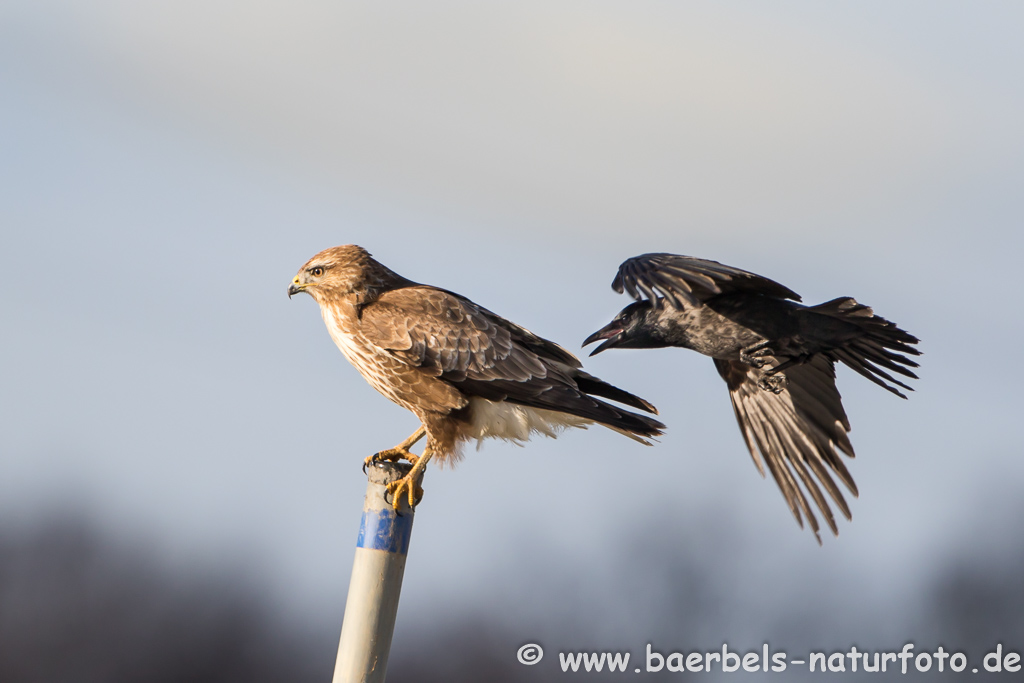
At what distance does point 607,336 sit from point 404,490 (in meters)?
1.91

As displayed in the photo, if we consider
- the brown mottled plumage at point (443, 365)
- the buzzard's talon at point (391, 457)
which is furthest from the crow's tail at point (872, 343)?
the buzzard's talon at point (391, 457)

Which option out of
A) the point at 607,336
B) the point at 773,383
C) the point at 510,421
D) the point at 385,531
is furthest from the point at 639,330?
the point at 385,531

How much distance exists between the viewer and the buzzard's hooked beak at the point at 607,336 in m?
6.59

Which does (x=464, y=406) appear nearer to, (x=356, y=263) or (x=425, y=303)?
(x=425, y=303)

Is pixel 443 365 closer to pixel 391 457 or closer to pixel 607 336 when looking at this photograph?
pixel 391 457

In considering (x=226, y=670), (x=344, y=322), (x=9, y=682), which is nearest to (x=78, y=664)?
(x=9, y=682)

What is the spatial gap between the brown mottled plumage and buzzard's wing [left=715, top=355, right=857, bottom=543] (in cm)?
131

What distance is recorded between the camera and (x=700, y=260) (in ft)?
19.5

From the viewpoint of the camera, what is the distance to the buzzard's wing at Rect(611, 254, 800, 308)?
5500 mm

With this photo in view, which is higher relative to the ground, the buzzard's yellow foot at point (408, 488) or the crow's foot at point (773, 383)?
the crow's foot at point (773, 383)

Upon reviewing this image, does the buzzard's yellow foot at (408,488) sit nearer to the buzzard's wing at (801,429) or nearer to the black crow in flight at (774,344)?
the black crow in flight at (774,344)

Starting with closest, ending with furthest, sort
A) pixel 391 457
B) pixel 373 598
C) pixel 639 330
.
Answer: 1. pixel 373 598
2. pixel 391 457
3. pixel 639 330

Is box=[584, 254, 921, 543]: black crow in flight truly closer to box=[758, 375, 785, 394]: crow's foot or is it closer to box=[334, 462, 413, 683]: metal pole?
box=[758, 375, 785, 394]: crow's foot

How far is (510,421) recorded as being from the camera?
6.30 metres
